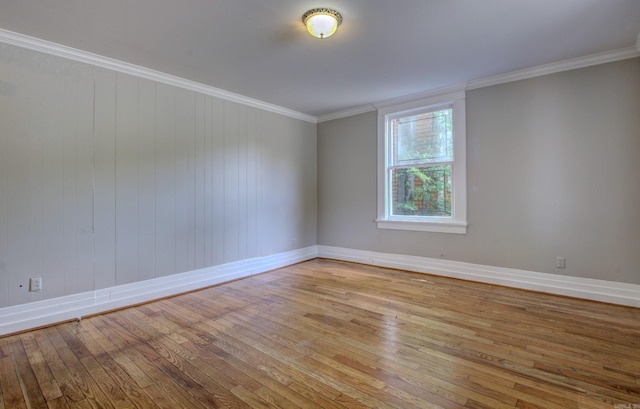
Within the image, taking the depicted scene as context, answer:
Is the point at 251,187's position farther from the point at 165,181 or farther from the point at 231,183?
the point at 165,181

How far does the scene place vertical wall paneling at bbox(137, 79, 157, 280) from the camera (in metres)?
3.36

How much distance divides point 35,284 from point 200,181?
1844 mm

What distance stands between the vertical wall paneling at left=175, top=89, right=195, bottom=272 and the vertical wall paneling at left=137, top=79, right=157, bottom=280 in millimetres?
272

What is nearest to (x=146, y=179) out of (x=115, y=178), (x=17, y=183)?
(x=115, y=178)

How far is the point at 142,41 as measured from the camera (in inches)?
108

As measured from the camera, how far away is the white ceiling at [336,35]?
90.0 inches

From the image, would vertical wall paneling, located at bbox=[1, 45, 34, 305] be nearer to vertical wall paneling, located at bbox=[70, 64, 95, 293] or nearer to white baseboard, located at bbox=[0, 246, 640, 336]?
white baseboard, located at bbox=[0, 246, 640, 336]

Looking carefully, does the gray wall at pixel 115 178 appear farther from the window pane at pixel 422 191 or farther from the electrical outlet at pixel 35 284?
the window pane at pixel 422 191

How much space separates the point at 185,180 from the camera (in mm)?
3748

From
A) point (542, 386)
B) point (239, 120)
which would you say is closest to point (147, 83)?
point (239, 120)

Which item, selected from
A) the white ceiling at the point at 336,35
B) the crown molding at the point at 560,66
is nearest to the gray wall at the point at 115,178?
the white ceiling at the point at 336,35

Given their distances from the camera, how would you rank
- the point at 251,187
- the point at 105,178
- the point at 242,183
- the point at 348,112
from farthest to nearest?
the point at 348,112
the point at 251,187
the point at 242,183
the point at 105,178

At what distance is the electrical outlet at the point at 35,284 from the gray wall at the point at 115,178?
0.04 meters

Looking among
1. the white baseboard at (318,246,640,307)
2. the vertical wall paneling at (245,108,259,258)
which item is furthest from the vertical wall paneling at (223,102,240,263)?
the white baseboard at (318,246,640,307)
